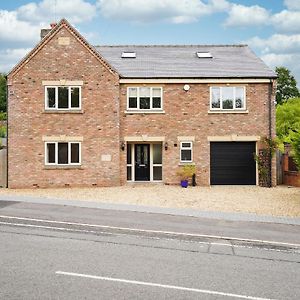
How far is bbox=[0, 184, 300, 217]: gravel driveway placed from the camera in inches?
694

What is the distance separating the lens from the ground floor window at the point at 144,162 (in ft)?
85.1

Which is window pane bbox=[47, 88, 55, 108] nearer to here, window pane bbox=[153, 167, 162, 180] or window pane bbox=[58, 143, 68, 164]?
window pane bbox=[58, 143, 68, 164]

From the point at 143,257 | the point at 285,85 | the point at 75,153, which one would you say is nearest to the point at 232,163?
the point at 75,153

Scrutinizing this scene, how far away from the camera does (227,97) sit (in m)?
25.1

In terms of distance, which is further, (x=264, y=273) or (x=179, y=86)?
(x=179, y=86)

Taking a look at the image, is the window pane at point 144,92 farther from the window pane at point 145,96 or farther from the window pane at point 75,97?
the window pane at point 75,97

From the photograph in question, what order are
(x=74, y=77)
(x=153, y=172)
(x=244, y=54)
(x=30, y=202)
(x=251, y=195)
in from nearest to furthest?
(x=30, y=202), (x=251, y=195), (x=74, y=77), (x=153, y=172), (x=244, y=54)

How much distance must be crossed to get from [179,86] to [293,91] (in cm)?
4687

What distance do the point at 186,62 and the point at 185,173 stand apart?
22.5 feet

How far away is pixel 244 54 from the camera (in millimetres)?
28000

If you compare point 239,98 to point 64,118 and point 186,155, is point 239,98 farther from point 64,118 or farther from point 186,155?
point 64,118

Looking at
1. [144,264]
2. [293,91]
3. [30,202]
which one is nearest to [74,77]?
[30,202]

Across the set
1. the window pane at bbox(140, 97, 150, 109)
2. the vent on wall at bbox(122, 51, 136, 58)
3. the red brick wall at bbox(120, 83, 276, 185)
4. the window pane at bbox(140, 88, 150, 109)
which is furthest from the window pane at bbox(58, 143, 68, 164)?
the vent on wall at bbox(122, 51, 136, 58)

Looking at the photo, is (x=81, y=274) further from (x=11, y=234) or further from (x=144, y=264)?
(x=11, y=234)
